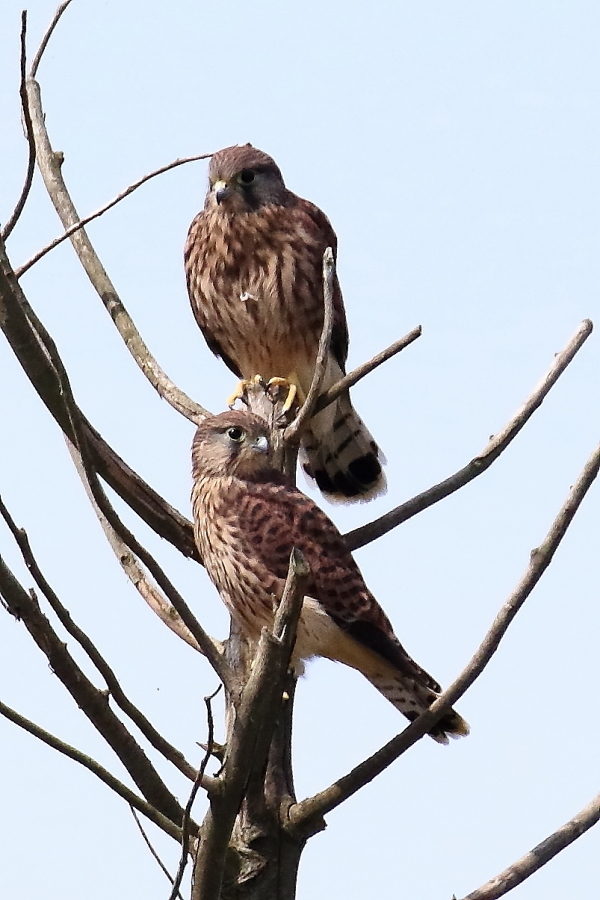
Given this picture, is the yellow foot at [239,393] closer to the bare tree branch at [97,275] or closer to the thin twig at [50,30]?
the bare tree branch at [97,275]

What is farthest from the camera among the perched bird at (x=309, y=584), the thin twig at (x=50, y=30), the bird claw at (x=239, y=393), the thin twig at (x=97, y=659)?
the bird claw at (x=239, y=393)

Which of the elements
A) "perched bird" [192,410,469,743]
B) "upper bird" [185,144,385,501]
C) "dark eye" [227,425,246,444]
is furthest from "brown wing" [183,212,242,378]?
"perched bird" [192,410,469,743]

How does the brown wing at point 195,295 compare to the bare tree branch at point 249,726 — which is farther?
the brown wing at point 195,295

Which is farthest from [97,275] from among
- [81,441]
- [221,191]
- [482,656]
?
[482,656]

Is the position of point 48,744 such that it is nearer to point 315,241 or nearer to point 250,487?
point 250,487

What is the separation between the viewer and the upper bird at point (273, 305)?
15.4 feet

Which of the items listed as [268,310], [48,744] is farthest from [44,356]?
[268,310]

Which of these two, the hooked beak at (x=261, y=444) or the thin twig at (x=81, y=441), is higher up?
the hooked beak at (x=261, y=444)

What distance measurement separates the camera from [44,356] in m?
2.40

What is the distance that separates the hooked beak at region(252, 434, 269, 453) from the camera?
154 inches

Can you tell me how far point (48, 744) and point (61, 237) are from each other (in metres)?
0.90

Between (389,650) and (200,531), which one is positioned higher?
(200,531)

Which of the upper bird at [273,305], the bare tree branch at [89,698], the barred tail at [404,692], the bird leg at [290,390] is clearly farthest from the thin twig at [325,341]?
the upper bird at [273,305]

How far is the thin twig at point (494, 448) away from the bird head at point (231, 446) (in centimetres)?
48
